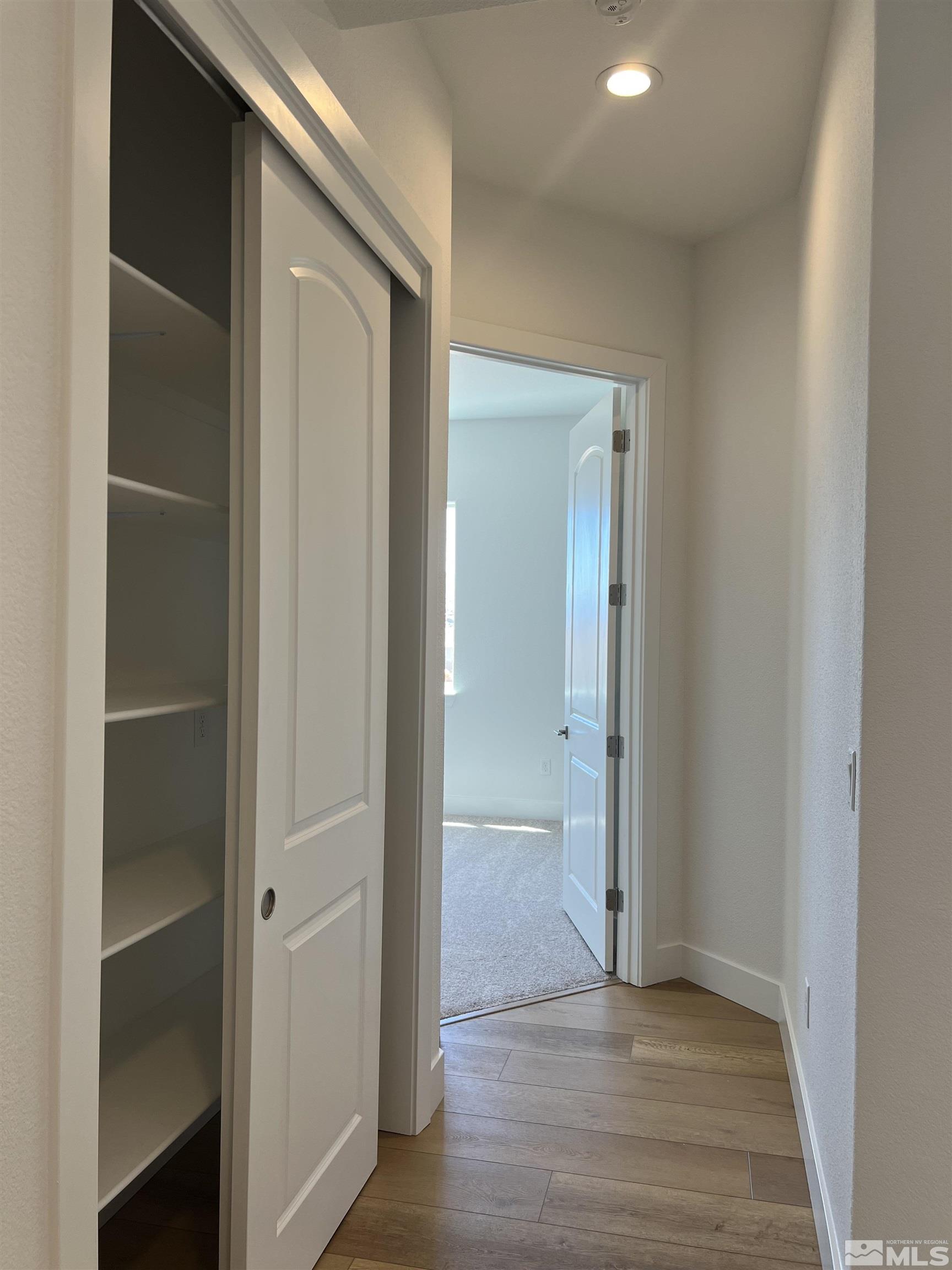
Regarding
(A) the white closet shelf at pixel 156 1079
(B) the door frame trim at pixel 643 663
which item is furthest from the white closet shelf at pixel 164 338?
(B) the door frame trim at pixel 643 663

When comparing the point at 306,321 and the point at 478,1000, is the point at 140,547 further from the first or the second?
the point at 478,1000

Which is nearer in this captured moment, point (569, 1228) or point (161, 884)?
point (161, 884)

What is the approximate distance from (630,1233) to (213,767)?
4.78 ft

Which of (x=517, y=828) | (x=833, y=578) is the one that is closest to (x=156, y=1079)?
(x=833, y=578)

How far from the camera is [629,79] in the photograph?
252cm

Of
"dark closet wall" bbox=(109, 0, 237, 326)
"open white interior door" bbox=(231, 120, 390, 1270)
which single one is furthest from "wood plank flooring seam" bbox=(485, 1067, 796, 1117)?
"dark closet wall" bbox=(109, 0, 237, 326)

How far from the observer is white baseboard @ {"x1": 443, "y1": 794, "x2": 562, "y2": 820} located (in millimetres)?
6605

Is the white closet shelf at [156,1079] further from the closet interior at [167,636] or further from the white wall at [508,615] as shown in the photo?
the white wall at [508,615]

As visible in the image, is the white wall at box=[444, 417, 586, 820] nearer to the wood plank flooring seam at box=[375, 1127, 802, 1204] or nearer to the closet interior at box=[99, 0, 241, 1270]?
the wood plank flooring seam at box=[375, 1127, 802, 1204]

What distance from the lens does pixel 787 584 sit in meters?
3.23

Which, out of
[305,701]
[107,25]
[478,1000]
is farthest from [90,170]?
[478,1000]

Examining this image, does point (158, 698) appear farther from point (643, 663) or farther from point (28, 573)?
point (643, 663)
